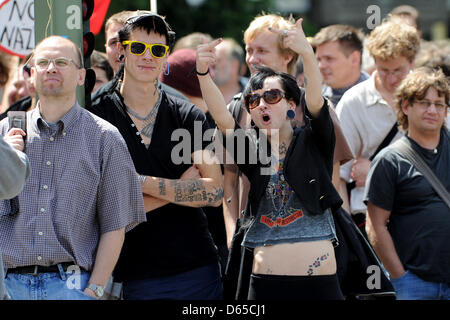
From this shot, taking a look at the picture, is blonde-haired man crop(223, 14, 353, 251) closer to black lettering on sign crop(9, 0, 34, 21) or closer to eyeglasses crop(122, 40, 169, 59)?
eyeglasses crop(122, 40, 169, 59)

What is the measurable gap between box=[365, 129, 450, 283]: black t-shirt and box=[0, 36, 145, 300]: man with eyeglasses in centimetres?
176

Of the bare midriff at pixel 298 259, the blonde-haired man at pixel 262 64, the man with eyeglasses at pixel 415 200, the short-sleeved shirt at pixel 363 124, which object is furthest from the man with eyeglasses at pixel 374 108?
the bare midriff at pixel 298 259

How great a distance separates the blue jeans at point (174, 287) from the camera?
14.5ft

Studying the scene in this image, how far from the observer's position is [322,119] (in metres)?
4.12

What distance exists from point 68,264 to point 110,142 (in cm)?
65

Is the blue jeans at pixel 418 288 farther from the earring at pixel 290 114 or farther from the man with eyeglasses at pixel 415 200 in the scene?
the earring at pixel 290 114

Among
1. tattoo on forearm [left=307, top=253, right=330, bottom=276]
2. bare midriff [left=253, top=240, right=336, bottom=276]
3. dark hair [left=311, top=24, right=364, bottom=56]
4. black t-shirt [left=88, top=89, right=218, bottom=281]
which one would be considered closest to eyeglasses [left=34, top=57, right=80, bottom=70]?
black t-shirt [left=88, top=89, right=218, bottom=281]

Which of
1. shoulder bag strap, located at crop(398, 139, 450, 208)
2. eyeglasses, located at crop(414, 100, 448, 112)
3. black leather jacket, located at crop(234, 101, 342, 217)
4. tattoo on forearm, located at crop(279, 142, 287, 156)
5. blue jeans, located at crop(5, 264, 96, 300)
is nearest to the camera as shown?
blue jeans, located at crop(5, 264, 96, 300)

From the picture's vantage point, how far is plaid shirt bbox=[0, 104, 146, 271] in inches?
152

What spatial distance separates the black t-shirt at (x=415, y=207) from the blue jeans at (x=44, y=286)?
2148mm

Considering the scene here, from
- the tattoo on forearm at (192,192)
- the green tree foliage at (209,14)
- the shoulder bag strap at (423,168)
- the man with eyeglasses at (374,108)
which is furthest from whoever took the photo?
the green tree foliage at (209,14)

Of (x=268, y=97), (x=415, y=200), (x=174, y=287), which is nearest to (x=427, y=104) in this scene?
(x=415, y=200)
